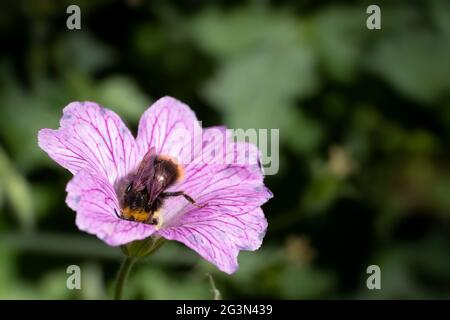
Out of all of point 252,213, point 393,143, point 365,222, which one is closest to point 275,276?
point 365,222

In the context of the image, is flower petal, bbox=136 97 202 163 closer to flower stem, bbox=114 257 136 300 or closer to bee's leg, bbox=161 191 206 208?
bee's leg, bbox=161 191 206 208

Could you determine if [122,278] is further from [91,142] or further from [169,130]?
[169,130]

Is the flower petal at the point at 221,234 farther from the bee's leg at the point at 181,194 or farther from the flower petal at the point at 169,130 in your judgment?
the flower petal at the point at 169,130

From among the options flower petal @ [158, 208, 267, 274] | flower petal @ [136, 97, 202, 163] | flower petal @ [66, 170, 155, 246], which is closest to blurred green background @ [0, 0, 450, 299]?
flower petal @ [136, 97, 202, 163]

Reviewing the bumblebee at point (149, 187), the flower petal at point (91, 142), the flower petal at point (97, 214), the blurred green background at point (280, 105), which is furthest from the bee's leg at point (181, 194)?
the blurred green background at point (280, 105)

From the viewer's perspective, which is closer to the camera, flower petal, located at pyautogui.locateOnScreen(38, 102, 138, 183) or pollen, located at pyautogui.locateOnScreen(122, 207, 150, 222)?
flower petal, located at pyautogui.locateOnScreen(38, 102, 138, 183)

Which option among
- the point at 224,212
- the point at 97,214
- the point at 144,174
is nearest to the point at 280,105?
the point at 144,174

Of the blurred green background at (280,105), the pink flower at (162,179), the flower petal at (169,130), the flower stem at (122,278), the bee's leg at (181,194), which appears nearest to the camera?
the pink flower at (162,179)
